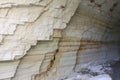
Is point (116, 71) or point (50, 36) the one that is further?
point (116, 71)

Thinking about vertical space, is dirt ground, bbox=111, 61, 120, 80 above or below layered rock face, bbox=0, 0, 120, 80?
below

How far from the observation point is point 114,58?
12.1 feet

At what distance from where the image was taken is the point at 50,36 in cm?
228

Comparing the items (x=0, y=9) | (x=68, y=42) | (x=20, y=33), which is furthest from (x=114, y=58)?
(x=0, y=9)

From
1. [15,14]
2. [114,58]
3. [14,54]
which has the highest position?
[15,14]

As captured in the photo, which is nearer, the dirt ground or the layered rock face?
the layered rock face

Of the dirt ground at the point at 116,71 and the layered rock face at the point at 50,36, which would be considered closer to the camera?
the layered rock face at the point at 50,36

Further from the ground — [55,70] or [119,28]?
[119,28]

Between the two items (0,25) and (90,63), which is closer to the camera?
(0,25)

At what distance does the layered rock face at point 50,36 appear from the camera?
1950mm

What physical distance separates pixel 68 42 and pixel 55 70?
1.20 ft

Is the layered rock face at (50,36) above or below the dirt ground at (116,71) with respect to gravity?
above

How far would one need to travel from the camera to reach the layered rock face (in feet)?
6.40

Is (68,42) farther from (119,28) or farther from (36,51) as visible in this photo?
(119,28)
